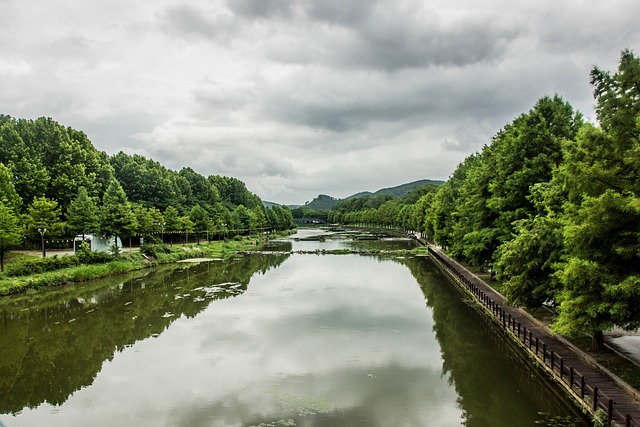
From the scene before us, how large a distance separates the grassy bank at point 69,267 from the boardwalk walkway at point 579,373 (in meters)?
34.3

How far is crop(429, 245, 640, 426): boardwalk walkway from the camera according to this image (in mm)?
11539

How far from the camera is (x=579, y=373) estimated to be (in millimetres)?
14234

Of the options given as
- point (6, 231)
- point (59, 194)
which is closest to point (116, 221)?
point (59, 194)

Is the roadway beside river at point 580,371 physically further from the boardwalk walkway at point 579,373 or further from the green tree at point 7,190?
the green tree at point 7,190

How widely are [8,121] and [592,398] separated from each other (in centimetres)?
7141

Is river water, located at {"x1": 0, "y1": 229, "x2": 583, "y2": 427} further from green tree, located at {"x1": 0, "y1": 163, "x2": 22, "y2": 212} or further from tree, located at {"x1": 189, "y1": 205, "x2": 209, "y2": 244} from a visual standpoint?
tree, located at {"x1": 189, "y1": 205, "x2": 209, "y2": 244}

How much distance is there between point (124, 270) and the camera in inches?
1869

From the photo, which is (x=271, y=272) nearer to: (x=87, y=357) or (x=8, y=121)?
(x=87, y=357)

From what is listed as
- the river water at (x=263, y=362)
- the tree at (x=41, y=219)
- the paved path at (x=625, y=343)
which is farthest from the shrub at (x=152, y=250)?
the paved path at (x=625, y=343)

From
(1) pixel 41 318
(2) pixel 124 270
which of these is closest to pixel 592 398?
(1) pixel 41 318

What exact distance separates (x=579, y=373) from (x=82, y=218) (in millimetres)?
49045

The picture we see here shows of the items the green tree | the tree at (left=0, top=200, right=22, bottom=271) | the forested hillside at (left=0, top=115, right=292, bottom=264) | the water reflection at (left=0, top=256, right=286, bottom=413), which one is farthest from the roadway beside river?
the green tree

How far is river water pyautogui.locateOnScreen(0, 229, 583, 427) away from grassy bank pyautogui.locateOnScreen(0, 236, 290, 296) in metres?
1.51

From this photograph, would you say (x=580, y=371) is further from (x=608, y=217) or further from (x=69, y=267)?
(x=69, y=267)
